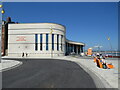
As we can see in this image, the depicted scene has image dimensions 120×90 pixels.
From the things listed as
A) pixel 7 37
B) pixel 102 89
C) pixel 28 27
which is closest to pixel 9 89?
pixel 102 89

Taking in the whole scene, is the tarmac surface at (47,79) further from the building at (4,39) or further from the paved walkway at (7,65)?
the building at (4,39)

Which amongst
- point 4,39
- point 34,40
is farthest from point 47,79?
point 4,39

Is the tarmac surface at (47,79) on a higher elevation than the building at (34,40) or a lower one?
lower

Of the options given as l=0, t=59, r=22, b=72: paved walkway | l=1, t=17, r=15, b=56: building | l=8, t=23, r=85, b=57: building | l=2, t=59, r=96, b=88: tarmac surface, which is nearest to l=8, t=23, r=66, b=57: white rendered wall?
l=8, t=23, r=85, b=57: building

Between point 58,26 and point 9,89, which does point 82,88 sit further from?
point 58,26

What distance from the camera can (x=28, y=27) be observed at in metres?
40.6

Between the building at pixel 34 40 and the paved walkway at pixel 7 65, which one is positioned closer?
the paved walkway at pixel 7 65

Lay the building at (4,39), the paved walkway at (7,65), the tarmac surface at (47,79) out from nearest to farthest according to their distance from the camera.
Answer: the tarmac surface at (47,79), the paved walkway at (7,65), the building at (4,39)

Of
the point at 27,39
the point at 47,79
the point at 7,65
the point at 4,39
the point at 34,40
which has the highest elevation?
the point at 4,39

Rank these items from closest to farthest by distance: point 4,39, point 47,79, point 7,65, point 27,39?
point 47,79 < point 7,65 < point 27,39 < point 4,39

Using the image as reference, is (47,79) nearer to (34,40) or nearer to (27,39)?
(34,40)

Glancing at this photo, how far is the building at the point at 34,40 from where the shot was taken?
129 ft

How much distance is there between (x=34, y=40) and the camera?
130ft

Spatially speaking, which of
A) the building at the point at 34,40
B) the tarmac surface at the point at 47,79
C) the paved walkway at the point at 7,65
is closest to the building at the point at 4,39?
the building at the point at 34,40
